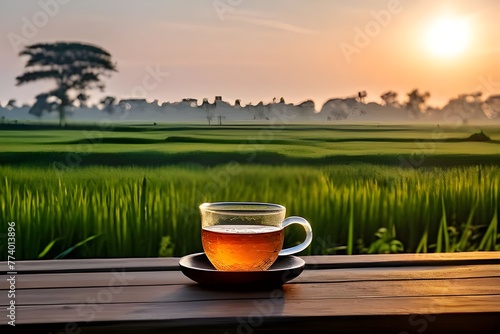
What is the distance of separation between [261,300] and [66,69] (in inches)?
37.7

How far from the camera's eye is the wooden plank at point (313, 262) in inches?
52.9

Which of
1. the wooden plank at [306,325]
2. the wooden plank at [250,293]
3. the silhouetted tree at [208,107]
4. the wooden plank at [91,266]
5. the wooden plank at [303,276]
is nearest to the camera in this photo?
the wooden plank at [306,325]

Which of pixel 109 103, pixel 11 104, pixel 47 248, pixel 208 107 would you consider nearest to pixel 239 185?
pixel 208 107

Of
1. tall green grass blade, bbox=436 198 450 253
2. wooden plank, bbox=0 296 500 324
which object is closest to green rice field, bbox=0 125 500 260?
tall green grass blade, bbox=436 198 450 253

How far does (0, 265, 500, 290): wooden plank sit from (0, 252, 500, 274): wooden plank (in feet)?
0.10

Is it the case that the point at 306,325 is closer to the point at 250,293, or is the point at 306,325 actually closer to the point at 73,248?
the point at 250,293

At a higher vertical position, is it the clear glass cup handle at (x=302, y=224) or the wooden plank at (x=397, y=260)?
the clear glass cup handle at (x=302, y=224)

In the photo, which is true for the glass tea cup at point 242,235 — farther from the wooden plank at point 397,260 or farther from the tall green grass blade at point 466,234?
the tall green grass blade at point 466,234

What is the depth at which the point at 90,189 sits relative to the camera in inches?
69.7

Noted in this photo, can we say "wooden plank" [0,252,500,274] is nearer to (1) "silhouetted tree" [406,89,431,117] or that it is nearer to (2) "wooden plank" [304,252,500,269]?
(2) "wooden plank" [304,252,500,269]

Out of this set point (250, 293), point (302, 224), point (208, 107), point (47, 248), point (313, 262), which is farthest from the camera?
point (208, 107)

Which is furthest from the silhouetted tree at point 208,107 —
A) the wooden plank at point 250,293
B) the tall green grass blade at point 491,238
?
the tall green grass blade at point 491,238

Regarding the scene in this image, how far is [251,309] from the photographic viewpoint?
3.41 feet

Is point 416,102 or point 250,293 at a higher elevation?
point 416,102
